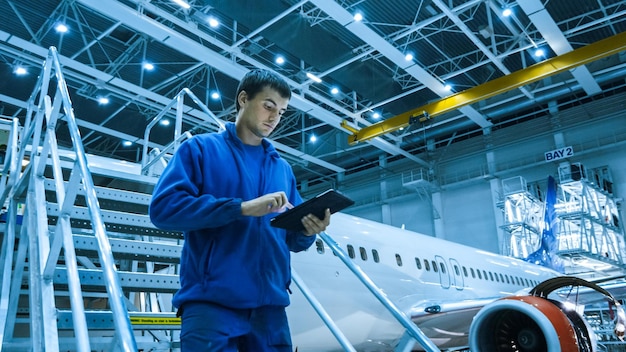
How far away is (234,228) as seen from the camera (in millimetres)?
1807

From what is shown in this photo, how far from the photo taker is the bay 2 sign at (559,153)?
1927 centimetres

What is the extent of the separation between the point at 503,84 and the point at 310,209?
15261 mm

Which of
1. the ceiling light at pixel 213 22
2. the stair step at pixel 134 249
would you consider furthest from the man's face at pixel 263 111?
the ceiling light at pixel 213 22

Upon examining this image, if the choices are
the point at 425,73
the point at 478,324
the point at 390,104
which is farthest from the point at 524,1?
the point at 478,324

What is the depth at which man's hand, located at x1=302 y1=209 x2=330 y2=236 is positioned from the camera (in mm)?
1928

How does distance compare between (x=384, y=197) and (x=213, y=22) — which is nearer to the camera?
(x=213, y=22)

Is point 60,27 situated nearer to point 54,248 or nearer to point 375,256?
point 375,256

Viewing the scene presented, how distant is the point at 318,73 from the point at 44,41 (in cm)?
793

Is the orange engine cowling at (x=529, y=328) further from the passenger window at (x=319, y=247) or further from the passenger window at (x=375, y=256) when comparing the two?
the passenger window at (x=375, y=256)

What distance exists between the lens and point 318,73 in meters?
15.6

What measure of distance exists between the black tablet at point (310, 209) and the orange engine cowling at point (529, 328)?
3.54 metres

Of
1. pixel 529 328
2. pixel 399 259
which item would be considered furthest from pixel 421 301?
pixel 529 328

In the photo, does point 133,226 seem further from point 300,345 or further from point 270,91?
point 300,345

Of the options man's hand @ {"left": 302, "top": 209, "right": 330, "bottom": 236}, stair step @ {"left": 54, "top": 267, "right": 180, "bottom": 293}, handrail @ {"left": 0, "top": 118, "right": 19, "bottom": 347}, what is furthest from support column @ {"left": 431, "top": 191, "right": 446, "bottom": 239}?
man's hand @ {"left": 302, "top": 209, "right": 330, "bottom": 236}
